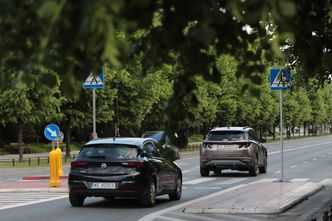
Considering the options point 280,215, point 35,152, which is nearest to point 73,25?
point 280,215

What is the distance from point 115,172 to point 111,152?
50 cm

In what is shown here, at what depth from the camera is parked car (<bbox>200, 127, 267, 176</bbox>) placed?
24.3 metres

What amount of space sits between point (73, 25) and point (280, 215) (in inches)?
412

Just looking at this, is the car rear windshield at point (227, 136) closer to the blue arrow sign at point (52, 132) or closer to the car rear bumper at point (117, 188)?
the blue arrow sign at point (52, 132)

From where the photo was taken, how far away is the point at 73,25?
9.12 feet

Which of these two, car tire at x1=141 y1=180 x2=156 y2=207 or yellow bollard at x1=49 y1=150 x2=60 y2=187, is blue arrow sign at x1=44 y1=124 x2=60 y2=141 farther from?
car tire at x1=141 y1=180 x2=156 y2=207

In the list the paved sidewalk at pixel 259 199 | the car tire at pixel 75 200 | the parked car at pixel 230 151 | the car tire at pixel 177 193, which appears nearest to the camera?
the paved sidewalk at pixel 259 199

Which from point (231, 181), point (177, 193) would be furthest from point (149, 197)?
point (231, 181)

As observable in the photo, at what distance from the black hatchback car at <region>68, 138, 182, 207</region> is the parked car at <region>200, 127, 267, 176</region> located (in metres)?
9.65

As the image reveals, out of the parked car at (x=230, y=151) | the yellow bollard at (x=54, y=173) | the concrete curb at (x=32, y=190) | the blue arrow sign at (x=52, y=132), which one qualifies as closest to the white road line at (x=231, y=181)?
the parked car at (x=230, y=151)

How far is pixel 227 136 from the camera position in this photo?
24719 millimetres

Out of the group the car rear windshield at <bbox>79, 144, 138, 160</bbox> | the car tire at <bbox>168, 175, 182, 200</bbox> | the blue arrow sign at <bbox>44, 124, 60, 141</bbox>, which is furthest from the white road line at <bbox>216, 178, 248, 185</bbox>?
the car rear windshield at <bbox>79, 144, 138, 160</bbox>

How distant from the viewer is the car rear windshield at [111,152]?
14.4m

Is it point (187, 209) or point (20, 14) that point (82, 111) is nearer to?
point (187, 209)
